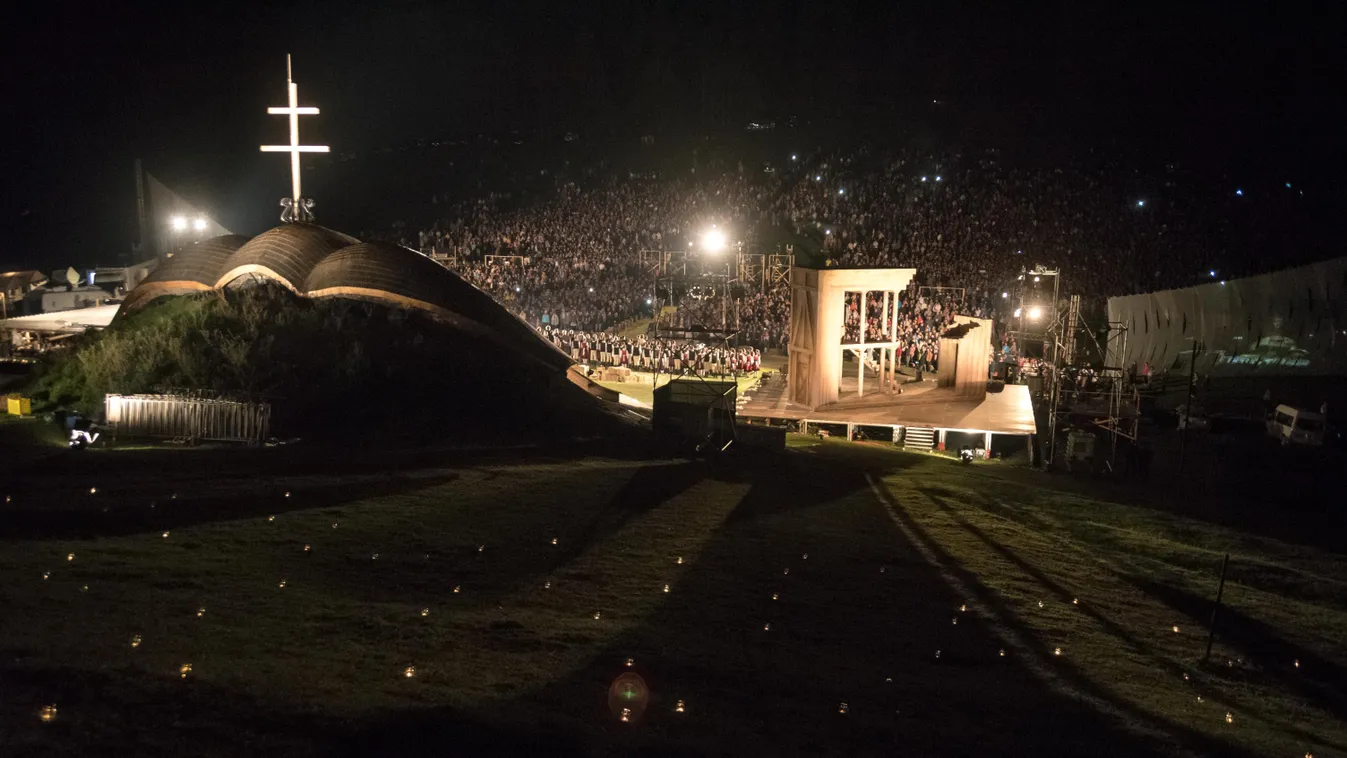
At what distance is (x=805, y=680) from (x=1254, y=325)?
28.8 metres

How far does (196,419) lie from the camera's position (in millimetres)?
15438

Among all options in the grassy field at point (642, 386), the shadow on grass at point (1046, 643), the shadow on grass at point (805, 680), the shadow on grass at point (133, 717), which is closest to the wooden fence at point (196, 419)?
the shadow on grass at point (805, 680)

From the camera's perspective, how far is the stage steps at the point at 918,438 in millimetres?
24141

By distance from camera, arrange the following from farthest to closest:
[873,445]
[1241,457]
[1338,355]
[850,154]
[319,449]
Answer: [850,154] → [1338,355] → [873,445] → [1241,457] → [319,449]

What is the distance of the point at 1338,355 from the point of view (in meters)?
26.0

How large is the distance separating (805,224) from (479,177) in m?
37.8

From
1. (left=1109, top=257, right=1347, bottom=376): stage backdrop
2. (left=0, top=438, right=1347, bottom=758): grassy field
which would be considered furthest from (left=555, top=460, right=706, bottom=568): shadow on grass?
(left=1109, top=257, right=1347, bottom=376): stage backdrop

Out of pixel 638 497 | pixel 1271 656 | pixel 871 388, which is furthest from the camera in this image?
A: pixel 871 388

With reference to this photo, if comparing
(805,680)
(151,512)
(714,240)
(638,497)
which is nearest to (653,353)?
(714,240)

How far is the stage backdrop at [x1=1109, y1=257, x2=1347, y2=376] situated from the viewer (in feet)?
86.2

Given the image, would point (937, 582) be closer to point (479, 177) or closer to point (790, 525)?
→ point (790, 525)

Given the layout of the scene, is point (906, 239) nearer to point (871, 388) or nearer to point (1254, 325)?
point (1254, 325)

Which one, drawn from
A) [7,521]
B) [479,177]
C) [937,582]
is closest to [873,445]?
[937,582]

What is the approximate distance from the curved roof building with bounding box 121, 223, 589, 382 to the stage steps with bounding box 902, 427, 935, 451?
9.05 meters
